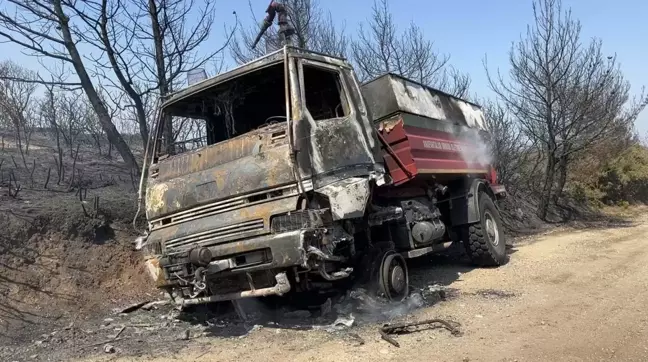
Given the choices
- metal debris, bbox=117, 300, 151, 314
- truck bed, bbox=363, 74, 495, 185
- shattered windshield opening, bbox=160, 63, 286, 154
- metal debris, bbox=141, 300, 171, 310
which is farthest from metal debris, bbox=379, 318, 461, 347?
metal debris, bbox=117, 300, 151, 314

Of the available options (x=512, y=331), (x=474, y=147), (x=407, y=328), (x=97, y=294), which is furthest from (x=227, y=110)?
(x=474, y=147)

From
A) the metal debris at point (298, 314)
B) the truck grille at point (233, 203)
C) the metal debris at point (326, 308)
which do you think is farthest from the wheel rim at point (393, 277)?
the truck grille at point (233, 203)

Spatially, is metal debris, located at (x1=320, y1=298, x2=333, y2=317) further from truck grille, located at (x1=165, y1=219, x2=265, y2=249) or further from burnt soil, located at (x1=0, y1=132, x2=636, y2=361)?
truck grille, located at (x1=165, y1=219, x2=265, y2=249)

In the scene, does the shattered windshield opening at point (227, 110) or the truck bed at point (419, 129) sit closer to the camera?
the shattered windshield opening at point (227, 110)

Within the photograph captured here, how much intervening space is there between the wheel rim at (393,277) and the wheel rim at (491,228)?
109 inches

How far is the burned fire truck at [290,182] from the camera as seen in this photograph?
5133 millimetres

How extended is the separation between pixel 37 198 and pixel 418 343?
6.08m

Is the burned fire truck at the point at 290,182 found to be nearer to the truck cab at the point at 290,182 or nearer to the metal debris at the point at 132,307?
the truck cab at the point at 290,182

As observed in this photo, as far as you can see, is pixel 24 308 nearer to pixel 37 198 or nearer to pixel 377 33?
pixel 37 198

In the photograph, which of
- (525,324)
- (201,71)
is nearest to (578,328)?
(525,324)

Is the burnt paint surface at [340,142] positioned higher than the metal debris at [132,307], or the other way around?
the burnt paint surface at [340,142]

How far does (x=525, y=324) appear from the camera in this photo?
17.1ft

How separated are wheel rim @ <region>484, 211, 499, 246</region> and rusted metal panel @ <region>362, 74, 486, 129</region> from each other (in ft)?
5.07

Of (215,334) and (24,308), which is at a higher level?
(24,308)
